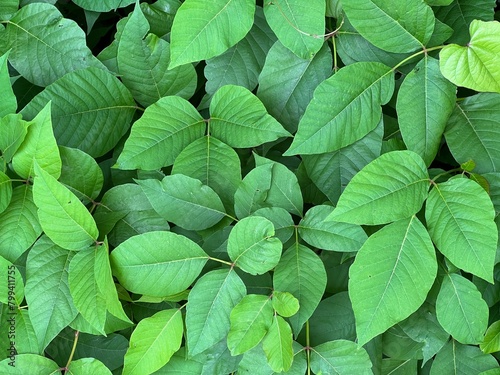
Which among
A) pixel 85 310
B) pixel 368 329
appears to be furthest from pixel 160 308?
pixel 368 329

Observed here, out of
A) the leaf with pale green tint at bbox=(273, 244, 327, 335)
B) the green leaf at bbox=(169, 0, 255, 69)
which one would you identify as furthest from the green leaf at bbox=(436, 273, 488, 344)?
the green leaf at bbox=(169, 0, 255, 69)

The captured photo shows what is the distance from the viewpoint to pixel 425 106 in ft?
2.86

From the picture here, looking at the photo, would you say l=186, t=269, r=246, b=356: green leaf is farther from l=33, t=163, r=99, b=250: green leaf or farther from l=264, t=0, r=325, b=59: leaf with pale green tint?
l=264, t=0, r=325, b=59: leaf with pale green tint

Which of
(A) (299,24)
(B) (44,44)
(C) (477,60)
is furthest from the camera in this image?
(B) (44,44)

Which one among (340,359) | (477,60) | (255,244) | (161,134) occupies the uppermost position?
(477,60)

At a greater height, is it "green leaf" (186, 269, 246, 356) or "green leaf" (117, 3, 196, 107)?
"green leaf" (117, 3, 196, 107)

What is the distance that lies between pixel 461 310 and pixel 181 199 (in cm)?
51

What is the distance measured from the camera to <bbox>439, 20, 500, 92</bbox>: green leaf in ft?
2.61

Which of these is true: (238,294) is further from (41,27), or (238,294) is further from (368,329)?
(41,27)

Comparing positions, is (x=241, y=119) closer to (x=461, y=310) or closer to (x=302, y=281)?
(x=302, y=281)

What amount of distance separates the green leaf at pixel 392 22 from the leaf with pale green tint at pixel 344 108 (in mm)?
46

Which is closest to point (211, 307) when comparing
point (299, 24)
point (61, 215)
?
point (61, 215)

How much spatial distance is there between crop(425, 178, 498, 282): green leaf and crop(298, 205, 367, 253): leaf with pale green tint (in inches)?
4.6

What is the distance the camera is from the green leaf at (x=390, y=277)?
811mm
